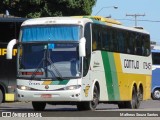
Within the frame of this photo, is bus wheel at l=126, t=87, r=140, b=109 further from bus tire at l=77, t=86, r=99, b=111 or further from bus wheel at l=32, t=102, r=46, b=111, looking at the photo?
bus wheel at l=32, t=102, r=46, b=111

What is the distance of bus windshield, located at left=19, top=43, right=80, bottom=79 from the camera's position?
22.5 meters

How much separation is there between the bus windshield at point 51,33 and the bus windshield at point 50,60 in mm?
246

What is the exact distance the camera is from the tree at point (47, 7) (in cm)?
4612

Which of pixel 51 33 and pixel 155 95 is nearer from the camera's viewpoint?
pixel 51 33

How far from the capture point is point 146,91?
3050 cm

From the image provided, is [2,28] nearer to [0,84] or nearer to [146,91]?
[0,84]

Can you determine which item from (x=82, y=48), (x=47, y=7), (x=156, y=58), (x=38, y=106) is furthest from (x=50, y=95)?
(x=156, y=58)

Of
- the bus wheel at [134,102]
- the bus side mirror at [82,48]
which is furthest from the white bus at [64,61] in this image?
the bus wheel at [134,102]

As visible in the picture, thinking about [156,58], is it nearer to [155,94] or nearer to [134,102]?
[155,94]

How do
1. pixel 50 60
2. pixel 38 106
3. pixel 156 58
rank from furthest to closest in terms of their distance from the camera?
pixel 156 58
pixel 38 106
pixel 50 60

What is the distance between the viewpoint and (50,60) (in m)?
22.6

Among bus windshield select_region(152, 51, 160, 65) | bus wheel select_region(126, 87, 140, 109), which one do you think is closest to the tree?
bus windshield select_region(152, 51, 160, 65)

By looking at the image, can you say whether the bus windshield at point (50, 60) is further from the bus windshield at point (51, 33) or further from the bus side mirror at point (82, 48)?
the bus side mirror at point (82, 48)

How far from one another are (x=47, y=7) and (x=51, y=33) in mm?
23365
